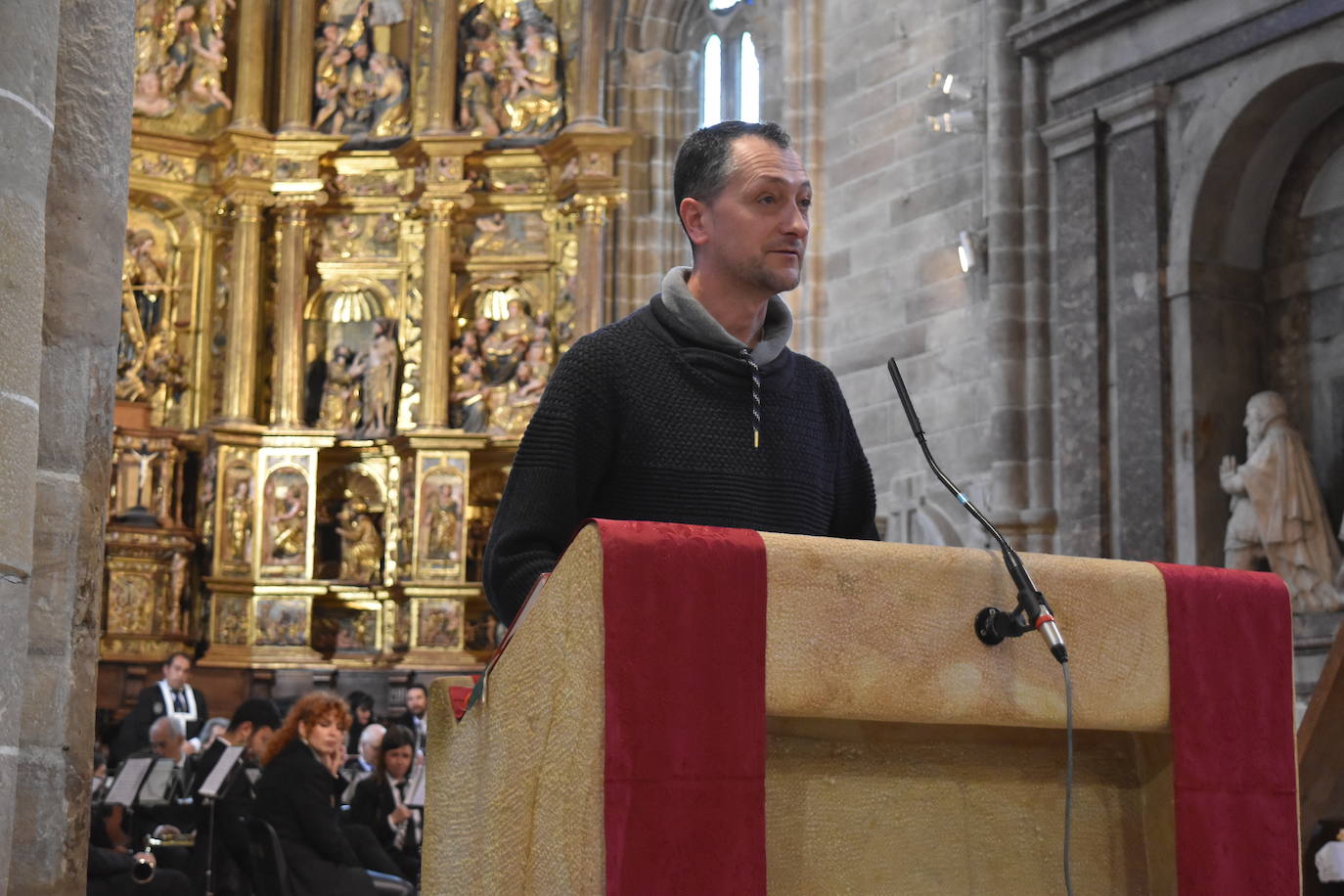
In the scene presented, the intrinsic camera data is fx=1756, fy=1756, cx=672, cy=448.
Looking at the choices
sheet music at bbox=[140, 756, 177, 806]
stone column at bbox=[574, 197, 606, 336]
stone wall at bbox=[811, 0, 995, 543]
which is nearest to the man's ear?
sheet music at bbox=[140, 756, 177, 806]

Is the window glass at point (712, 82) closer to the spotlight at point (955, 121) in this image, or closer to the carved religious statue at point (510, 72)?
the carved religious statue at point (510, 72)

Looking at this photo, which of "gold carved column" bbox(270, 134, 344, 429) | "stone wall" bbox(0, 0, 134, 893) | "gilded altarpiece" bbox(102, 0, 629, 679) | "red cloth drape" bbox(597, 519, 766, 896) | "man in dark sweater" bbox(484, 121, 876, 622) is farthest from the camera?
"gold carved column" bbox(270, 134, 344, 429)

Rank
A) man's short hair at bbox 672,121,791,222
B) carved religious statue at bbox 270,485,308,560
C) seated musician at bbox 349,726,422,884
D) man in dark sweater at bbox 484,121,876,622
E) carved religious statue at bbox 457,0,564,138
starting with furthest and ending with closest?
carved religious statue at bbox 457,0,564,138 < carved religious statue at bbox 270,485,308,560 < seated musician at bbox 349,726,422,884 < man's short hair at bbox 672,121,791,222 < man in dark sweater at bbox 484,121,876,622

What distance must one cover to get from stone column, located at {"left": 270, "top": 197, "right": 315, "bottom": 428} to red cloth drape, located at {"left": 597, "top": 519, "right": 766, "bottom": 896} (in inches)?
595

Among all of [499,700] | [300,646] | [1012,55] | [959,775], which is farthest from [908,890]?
[300,646]

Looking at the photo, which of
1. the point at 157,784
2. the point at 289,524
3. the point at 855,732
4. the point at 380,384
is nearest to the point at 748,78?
the point at 380,384

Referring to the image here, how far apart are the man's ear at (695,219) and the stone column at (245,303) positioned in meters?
14.5

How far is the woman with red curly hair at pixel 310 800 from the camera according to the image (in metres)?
7.91

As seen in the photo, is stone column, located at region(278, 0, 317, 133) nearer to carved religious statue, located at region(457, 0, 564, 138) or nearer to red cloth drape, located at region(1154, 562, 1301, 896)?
carved religious statue, located at region(457, 0, 564, 138)

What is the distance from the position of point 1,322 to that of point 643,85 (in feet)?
49.6

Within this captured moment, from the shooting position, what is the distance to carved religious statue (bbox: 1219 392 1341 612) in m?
9.77

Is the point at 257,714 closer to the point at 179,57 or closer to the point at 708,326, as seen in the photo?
the point at 179,57

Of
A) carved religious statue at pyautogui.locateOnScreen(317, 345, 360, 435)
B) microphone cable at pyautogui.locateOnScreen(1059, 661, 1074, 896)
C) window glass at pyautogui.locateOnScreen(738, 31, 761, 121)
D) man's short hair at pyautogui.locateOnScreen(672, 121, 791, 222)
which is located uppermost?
window glass at pyautogui.locateOnScreen(738, 31, 761, 121)

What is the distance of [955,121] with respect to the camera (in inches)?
492
